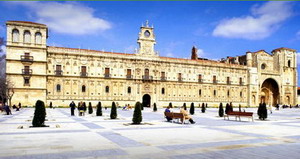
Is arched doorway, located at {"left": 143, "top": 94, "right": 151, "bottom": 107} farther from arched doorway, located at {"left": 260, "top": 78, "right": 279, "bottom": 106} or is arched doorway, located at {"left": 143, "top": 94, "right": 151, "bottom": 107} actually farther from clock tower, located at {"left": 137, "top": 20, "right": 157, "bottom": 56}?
arched doorway, located at {"left": 260, "top": 78, "right": 279, "bottom": 106}

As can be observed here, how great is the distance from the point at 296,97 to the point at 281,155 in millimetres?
65083

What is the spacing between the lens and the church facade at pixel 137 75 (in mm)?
40656

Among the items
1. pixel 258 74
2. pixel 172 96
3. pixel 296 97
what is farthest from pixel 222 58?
pixel 172 96

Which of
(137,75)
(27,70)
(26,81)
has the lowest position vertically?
(26,81)

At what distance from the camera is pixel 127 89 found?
4772 cm

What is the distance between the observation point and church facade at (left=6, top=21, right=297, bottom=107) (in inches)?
1601

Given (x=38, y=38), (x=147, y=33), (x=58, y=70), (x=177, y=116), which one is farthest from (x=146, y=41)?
(x=177, y=116)

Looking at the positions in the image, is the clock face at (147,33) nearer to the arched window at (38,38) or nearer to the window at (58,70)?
the window at (58,70)

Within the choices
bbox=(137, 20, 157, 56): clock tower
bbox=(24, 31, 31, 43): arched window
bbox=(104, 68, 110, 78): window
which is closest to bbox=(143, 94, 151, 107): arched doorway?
bbox=(137, 20, 157, 56): clock tower

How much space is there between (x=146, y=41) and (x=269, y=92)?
33425 mm

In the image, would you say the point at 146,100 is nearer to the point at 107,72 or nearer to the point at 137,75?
the point at 137,75

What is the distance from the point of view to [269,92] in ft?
208

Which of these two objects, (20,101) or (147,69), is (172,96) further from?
(20,101)

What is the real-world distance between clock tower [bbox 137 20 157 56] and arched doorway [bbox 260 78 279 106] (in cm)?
2982
